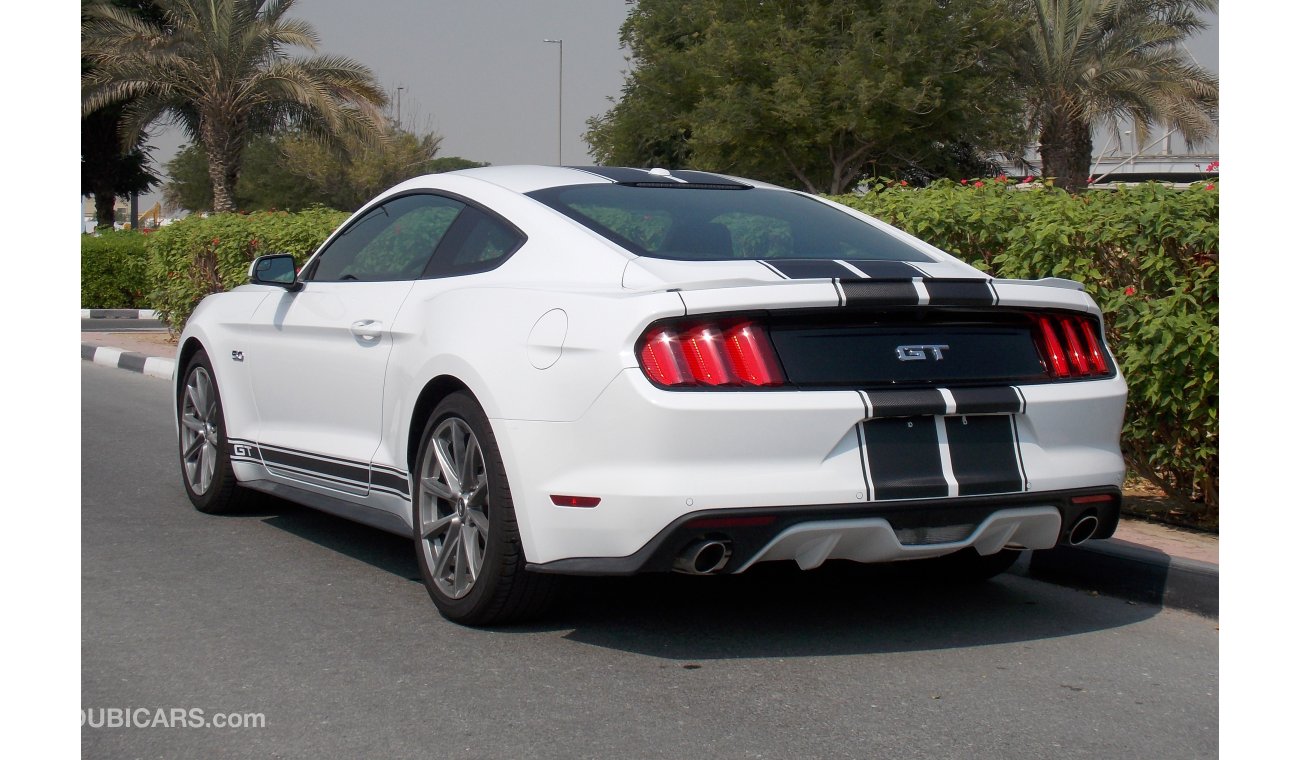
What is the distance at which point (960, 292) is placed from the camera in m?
4.31

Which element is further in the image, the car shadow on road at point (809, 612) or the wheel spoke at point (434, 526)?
the wheel spoke at point (434, 526)

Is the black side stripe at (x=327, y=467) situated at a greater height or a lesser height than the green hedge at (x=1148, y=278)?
lesser

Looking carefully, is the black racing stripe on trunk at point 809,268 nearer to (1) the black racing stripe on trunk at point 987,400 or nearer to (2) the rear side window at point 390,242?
(1) the black racing stripe on trunk at point 987,400

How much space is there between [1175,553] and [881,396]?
206cm

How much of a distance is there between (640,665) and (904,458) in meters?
1.00

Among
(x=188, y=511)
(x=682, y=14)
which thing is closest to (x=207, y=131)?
(x=682, y=14)

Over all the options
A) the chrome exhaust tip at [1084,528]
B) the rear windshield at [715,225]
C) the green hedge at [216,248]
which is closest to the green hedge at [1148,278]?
the rear windshield at [715,225]

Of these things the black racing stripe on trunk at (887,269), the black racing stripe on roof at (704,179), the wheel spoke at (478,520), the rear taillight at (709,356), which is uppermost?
the black racing stripe on roof at (704,179)

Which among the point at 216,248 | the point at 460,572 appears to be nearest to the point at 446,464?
the point at 460,572

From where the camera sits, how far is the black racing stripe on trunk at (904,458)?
162 inches

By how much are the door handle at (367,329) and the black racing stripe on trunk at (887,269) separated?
1.72m

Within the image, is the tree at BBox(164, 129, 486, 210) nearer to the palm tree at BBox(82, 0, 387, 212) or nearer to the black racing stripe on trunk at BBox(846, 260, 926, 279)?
the palm tree at BBox(82, 0, 387, 212)

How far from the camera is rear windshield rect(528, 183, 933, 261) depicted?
4.75 metres

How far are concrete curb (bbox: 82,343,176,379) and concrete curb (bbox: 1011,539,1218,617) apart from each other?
1030 cm
